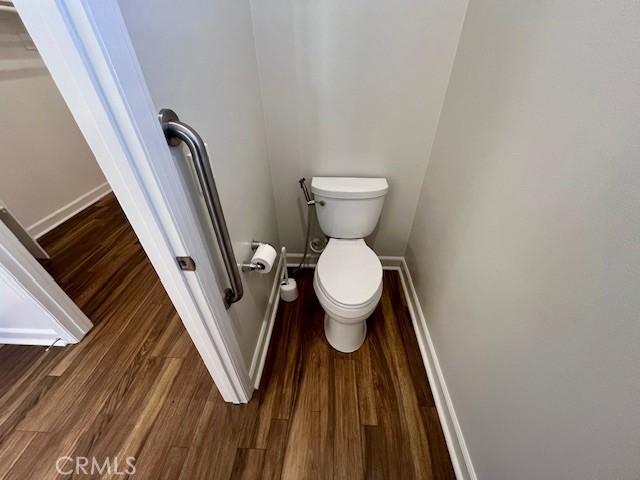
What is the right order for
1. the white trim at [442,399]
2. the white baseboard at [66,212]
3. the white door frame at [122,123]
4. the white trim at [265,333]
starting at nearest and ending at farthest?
1. the white door frame at [122,123]
2. the white trim at [442,399]
3. the white trim at [265,333]
4. the white baseboard at [66,212]

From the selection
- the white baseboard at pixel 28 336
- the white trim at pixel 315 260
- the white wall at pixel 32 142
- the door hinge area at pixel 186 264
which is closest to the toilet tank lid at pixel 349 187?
the white trim at pixel 315 260

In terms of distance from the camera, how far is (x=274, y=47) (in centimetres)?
105

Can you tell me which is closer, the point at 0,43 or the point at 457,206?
the point at 457,206

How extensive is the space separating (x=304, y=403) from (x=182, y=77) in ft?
3.99

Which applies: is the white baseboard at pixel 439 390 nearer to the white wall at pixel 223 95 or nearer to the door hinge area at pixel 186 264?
the white wall at pixel 223 95

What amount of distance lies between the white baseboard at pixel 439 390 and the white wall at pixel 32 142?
9.73 feet

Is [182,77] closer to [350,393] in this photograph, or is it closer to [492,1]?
[492,1]

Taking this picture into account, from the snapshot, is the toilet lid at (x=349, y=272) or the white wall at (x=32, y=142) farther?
the white wall at (x=32, y=142)

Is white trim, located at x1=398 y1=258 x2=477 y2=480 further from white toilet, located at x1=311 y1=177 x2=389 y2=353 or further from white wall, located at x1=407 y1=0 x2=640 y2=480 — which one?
white toilet, located at x1=311 y1=177 x2=389 y2=353

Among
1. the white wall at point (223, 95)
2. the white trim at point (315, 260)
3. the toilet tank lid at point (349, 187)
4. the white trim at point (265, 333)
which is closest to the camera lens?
the white wall at point (223, 95)

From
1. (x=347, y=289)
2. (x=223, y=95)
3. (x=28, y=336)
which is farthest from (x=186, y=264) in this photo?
(x=28, y=336)

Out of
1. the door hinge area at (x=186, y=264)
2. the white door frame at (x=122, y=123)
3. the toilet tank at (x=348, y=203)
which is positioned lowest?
the toilet tank at (x=348, y=203)

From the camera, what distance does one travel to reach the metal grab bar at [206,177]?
49cm

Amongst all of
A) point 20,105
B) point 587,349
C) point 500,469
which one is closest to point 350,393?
point 500,469
